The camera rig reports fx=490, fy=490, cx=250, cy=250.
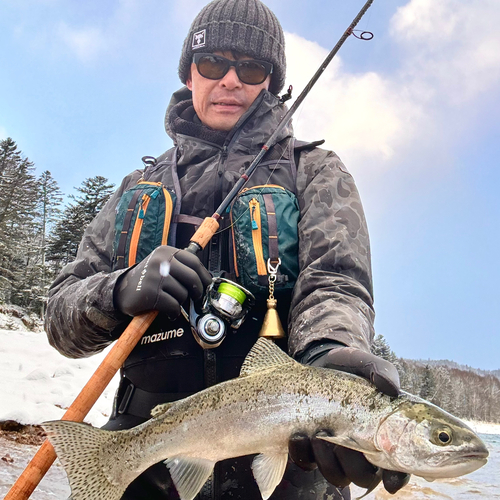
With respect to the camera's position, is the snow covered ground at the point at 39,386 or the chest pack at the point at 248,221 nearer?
the chest pack at the point at 248,221

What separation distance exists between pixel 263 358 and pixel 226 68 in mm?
2568

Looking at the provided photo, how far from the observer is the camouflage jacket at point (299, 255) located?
2.98 metres

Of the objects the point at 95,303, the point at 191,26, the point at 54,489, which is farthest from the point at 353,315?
the point at 54,489

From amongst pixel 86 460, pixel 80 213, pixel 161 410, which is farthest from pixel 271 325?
pixel 80 213

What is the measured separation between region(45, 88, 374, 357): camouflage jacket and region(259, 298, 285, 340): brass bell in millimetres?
91

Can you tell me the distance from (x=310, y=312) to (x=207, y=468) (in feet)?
3.42

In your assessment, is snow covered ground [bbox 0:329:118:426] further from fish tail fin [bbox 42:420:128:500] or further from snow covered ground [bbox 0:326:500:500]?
fish tail fin [bbox 42:420:128:500]

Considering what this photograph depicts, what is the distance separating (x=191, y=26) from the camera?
184 inches

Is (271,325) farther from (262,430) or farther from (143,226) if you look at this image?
(143,226)

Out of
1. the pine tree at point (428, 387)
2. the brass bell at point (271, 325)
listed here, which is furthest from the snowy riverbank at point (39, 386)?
the pine tree at point (428, 387)

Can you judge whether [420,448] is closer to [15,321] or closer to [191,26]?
[191,26]

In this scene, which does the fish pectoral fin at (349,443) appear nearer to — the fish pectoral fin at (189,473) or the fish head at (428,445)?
the fish head at (428,445)

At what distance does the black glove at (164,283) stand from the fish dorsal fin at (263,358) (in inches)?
21.4

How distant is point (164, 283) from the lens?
2.95 meters
